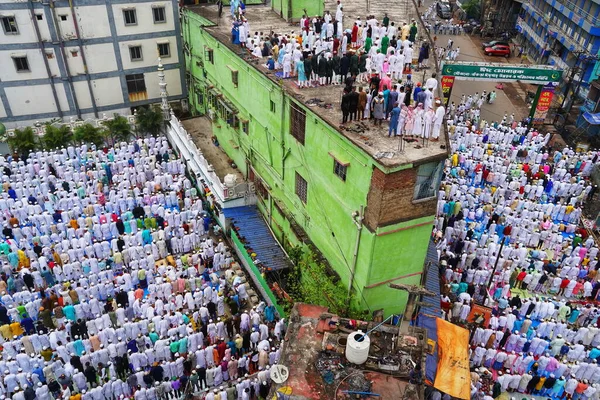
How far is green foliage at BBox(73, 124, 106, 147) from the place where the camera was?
26.7m

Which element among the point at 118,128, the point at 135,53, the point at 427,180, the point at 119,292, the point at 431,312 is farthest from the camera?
the point at 135,53

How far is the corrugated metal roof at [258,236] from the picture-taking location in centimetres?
1898

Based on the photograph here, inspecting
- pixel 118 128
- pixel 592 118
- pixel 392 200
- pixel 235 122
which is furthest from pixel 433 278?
pixel 592 118

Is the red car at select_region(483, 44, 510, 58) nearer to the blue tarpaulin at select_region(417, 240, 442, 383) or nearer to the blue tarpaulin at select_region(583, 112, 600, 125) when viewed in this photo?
the blue tarpaulin at select_region(583, 112, 600, 125)

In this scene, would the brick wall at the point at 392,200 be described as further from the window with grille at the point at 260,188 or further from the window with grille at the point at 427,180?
the window with grille at the point at 260,188

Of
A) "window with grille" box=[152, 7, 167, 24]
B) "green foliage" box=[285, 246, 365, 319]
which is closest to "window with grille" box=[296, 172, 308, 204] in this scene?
"green foliage" box=[285, 246, 365, 319]

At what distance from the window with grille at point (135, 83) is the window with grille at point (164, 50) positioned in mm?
1779

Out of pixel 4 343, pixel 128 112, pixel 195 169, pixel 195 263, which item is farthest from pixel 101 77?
pixel 4 343

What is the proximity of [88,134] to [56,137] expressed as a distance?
1.58 metres

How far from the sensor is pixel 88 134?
88.1 feet

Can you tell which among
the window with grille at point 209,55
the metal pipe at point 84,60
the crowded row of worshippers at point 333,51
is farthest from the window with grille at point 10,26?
the crowded row of worshippers at point 333,51

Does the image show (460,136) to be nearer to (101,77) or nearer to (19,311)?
(101,77)

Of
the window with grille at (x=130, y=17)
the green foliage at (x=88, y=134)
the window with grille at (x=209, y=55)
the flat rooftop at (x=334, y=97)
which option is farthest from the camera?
the window with grille at (x=130, y=17)

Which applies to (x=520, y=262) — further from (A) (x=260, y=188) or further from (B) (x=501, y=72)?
(B) (x=501, y=72)
